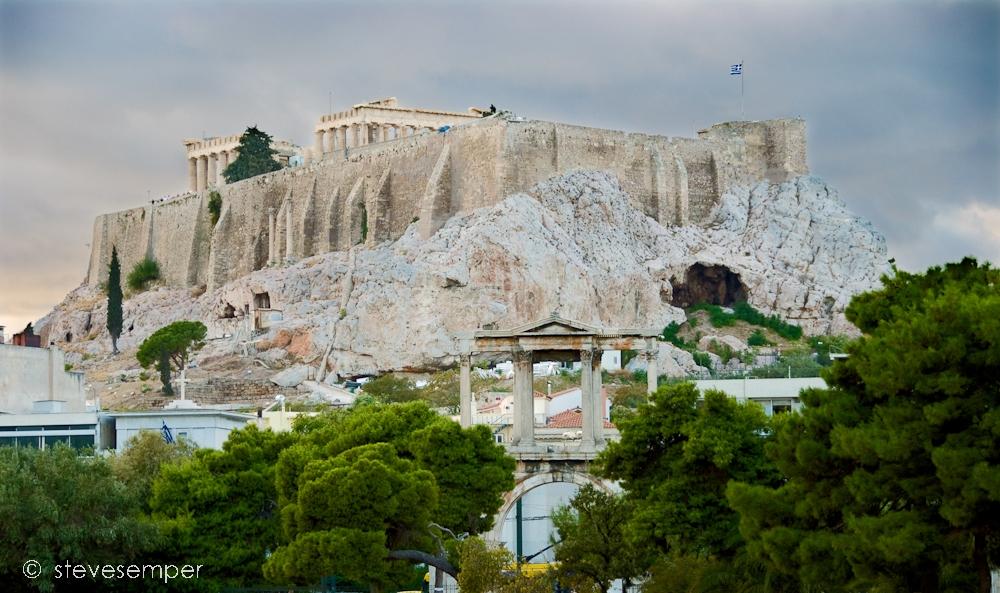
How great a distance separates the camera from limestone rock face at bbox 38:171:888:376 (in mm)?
79625

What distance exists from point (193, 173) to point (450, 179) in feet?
131

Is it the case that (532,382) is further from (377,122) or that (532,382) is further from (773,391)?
(377,122)

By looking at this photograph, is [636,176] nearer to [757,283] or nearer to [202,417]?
[757,283]

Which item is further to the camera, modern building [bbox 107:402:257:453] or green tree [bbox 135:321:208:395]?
green tree [bbox 135:321:208:395]

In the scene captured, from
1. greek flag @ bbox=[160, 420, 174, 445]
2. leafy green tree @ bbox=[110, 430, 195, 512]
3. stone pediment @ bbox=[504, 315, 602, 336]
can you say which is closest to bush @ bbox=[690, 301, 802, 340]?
greek flag @ bbox=[160, 420, 174, 445]

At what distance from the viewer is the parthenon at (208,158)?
11831cm

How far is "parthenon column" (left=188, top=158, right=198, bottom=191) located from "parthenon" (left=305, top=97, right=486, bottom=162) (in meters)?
14.5

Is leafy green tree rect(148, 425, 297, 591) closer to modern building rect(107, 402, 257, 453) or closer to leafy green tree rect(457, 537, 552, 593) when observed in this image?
leafy green tree rect(457, 537, 552, 593)

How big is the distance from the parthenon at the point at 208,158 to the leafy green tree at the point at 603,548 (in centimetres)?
8023

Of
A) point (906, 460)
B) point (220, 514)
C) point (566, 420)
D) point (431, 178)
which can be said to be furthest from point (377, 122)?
point (906, 460)

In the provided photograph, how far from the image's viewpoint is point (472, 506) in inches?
1671

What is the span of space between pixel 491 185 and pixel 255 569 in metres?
42.3

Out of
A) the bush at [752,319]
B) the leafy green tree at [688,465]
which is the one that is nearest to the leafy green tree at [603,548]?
the leafy green tree at [688,465]

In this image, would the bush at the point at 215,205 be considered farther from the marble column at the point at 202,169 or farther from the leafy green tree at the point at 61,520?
the leafy green tree at the point at 61,520
